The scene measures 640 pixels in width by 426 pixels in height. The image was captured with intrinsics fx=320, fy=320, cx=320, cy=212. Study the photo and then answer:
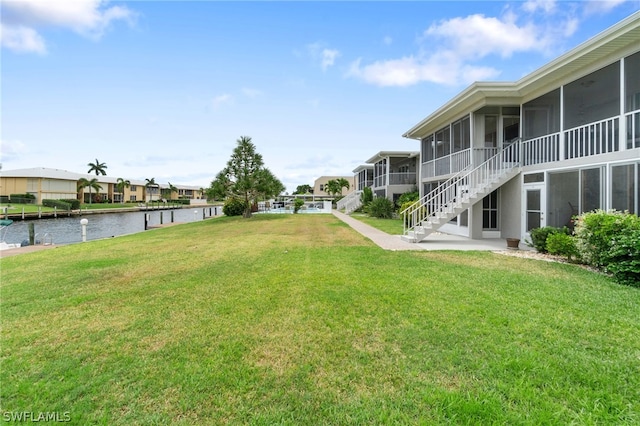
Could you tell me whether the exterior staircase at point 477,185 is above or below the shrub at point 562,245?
above

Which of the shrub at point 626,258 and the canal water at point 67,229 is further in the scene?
the canal water at point 67,229

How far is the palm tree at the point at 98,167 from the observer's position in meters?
72.6

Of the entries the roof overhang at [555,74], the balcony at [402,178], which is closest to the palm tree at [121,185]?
the balcony at [402,178]

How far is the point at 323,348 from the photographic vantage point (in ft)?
A: 11.4

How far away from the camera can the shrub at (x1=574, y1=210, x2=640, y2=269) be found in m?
6.55

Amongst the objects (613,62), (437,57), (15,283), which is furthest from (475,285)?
(437,57)

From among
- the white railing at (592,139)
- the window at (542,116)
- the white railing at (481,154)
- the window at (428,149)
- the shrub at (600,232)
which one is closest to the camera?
the shrub at (600,232)

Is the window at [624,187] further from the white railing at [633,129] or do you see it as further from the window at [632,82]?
Result: the window at [632,82]

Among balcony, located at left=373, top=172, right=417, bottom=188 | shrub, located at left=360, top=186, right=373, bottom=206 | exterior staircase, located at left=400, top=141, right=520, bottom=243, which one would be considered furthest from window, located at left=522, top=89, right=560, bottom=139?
shrub, located at left=360, top=186, right=373, bottom=206

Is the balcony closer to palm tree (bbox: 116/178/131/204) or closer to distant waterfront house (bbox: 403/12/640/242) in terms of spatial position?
distant waterfront house (bbox: 403/12/640/242)

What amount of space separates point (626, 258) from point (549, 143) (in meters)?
5.48

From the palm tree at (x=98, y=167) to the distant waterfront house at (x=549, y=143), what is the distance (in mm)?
80952

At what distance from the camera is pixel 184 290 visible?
5.61 meters

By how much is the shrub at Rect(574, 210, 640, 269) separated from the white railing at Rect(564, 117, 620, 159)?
205 cm
